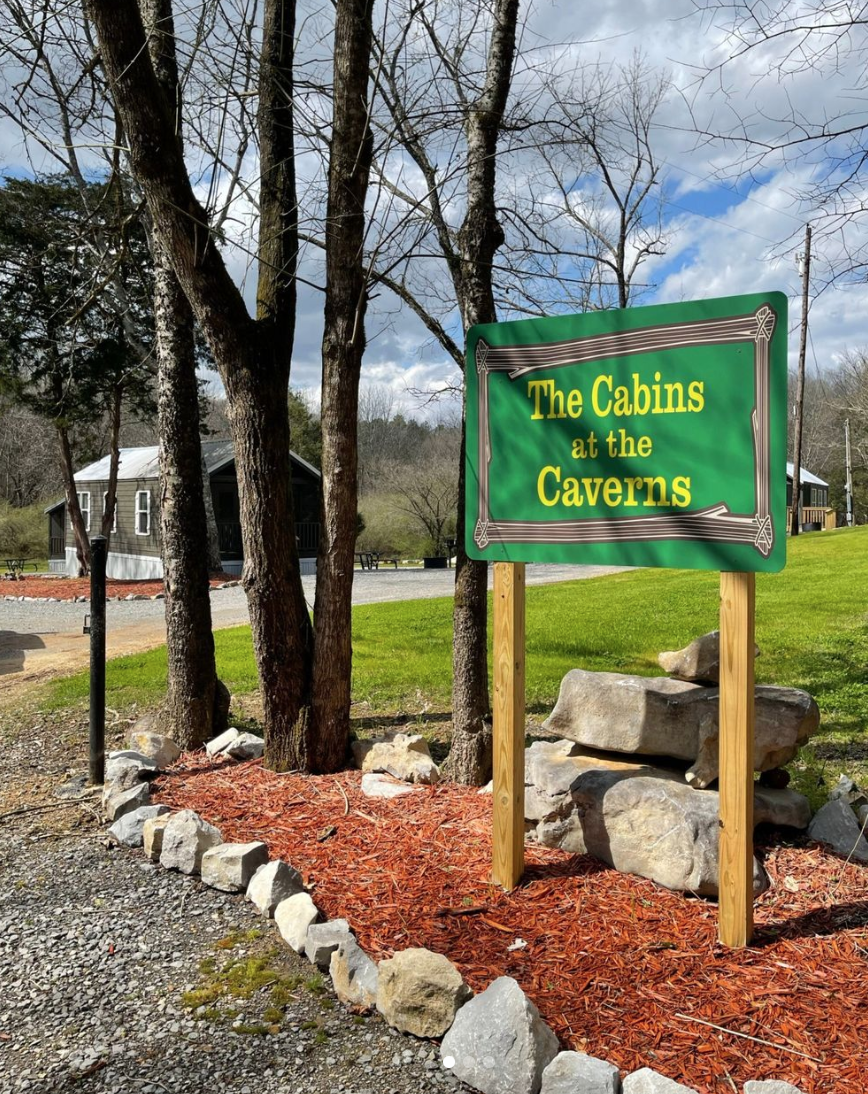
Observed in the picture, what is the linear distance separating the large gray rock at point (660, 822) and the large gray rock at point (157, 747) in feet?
9.85

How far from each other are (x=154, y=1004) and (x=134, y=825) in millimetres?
1608

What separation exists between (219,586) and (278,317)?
1744cm

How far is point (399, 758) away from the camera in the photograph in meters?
5.20

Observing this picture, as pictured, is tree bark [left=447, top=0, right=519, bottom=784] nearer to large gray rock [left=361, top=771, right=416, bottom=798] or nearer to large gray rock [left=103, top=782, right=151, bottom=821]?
large gray rock [left=361, top=771, right=416, bottom=798]

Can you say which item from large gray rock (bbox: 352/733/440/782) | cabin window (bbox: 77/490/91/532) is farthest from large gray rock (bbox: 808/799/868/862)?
cabin window (bbox: 77/490/91/532)

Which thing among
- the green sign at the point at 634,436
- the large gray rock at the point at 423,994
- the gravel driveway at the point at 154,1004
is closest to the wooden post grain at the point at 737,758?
Answer: the green sign at the point at 634,436

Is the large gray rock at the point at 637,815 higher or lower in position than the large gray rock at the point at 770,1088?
higher

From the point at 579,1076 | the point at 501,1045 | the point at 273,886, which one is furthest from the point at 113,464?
the point at 579,1076

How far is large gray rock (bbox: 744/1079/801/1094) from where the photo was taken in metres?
2.31

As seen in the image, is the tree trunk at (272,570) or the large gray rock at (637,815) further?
the tree trunk at (272,570)

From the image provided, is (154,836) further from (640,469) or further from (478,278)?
(478,278)

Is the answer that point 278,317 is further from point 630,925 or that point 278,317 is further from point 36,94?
point 630,925

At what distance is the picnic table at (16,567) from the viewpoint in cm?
2675

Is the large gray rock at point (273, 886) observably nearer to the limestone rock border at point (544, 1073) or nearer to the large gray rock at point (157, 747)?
the limestone rock border at point (544, 1073)
